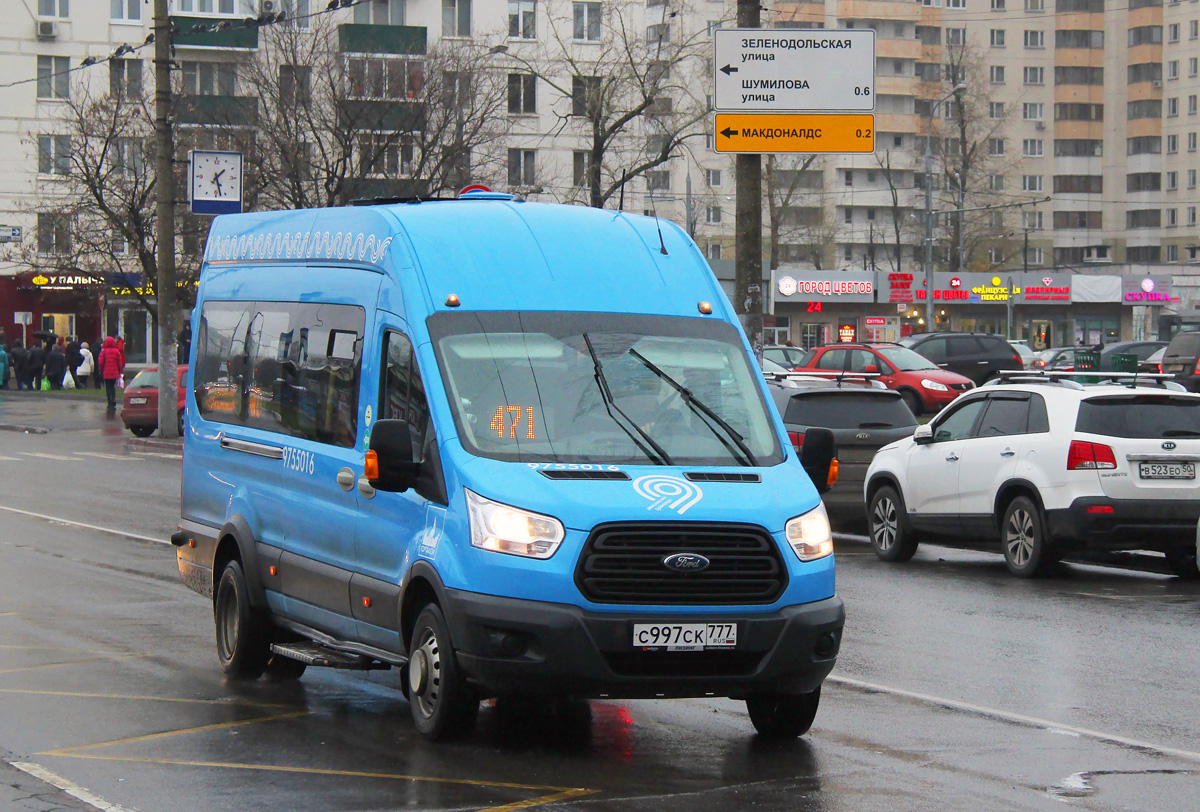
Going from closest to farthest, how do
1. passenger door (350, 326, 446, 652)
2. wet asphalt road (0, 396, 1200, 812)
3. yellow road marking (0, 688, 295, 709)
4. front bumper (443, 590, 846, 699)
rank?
wet asphalt road (0, 396, 1200, 812) < front bumper (443, 590, 846, 699) < passenger door (350, 326, 446, 652) < yellow road marking (0, 688, 295, 709)

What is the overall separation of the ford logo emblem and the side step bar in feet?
5.84

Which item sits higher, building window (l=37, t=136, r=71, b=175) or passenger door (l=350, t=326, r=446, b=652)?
building window (l=37, t=136, r=71, b=175)

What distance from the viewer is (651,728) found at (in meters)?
7.77

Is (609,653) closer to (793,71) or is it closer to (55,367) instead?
(793,71)

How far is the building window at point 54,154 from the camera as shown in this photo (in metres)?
51.0

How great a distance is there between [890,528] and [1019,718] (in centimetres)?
775

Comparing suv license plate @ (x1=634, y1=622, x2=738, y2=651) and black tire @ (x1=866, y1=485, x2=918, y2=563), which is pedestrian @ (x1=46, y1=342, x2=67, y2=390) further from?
suv license plate @ (x1=634, y1=622, x2=738, y2=651)

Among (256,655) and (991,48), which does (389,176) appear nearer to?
(256,655)

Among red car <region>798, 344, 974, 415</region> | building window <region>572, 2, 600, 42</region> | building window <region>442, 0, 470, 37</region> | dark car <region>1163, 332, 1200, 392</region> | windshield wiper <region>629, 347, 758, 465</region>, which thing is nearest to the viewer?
windshield wiper <region>629, 347, 758, 465</region>

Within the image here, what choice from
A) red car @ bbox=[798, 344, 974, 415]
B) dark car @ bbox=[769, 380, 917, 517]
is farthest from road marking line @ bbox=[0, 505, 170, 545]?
red car @ bbox=[798, 344, 974, 415]

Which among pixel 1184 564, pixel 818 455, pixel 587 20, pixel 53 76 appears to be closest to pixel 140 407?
pixel 1184 564

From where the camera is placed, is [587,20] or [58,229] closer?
[58,229]

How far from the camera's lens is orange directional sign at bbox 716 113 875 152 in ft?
63.4

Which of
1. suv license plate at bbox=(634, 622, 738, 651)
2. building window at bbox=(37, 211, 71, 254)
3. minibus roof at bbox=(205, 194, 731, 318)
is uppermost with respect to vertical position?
building window at bbox=(37, 211, 71, 254)
